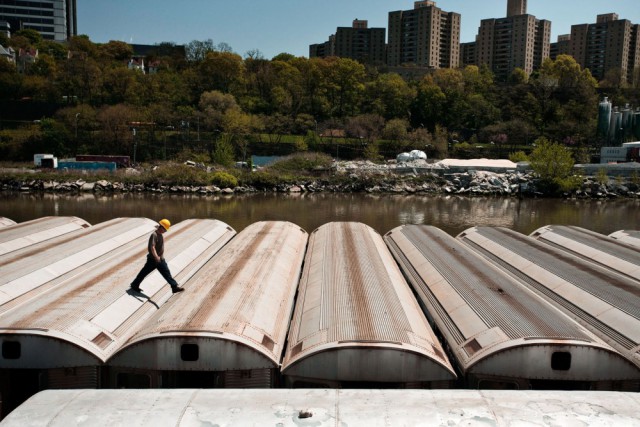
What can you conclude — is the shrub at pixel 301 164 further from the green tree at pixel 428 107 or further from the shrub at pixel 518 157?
the green tree at pixel 428 107

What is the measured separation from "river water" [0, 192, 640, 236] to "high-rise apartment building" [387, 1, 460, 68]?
4763 inches

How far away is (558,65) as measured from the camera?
129125 millimetres

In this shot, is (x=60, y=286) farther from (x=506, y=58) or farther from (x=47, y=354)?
(x=506, y=58)

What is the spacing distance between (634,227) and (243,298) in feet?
115

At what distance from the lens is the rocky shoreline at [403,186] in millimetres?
54688

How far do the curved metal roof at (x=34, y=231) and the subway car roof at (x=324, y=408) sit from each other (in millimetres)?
11202

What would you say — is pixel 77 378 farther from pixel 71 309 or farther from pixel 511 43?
pixel 511 43

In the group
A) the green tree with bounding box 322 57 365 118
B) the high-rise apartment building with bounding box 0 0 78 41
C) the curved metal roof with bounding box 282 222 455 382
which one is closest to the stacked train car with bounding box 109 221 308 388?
the curved metal roof with bounding box 282 222 455 382

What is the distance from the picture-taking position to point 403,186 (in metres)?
59.7

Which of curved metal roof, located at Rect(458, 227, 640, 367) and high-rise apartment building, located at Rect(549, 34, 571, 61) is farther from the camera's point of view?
high-rise apartment building, located at Rect(549, 34, 571, 61)

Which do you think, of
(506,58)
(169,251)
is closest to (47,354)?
(169,251)

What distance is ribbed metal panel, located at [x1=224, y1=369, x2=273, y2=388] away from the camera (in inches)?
359

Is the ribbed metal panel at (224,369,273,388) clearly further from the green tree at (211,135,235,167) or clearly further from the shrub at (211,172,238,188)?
the green tree at (211,135,235,167)

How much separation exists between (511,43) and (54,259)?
577ft
